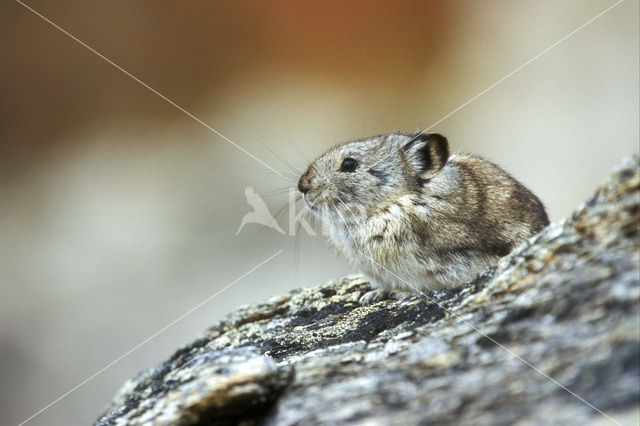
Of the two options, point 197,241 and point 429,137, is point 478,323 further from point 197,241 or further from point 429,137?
point 197,241

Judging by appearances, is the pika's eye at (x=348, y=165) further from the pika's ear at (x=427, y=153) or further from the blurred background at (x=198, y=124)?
the blurred background at (x=198, y=124)

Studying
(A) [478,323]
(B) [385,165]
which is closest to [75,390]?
(B) [385,165]

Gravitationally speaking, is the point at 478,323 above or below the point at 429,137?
below

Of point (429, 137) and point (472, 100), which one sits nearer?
point (429, 137)

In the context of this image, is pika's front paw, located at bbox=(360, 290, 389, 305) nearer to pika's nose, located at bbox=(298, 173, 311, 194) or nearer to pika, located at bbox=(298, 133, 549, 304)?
pika, located at bbox=(298, 133, 549, 304)

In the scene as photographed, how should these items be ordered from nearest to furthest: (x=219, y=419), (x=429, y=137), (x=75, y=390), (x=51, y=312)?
(x=219, y=419) → (x=429, y=137) → (x=75, y=390) → (x=51, y=312)

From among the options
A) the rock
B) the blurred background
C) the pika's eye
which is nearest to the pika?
the pika's eye

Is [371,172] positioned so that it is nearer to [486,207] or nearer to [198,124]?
[486,207]
